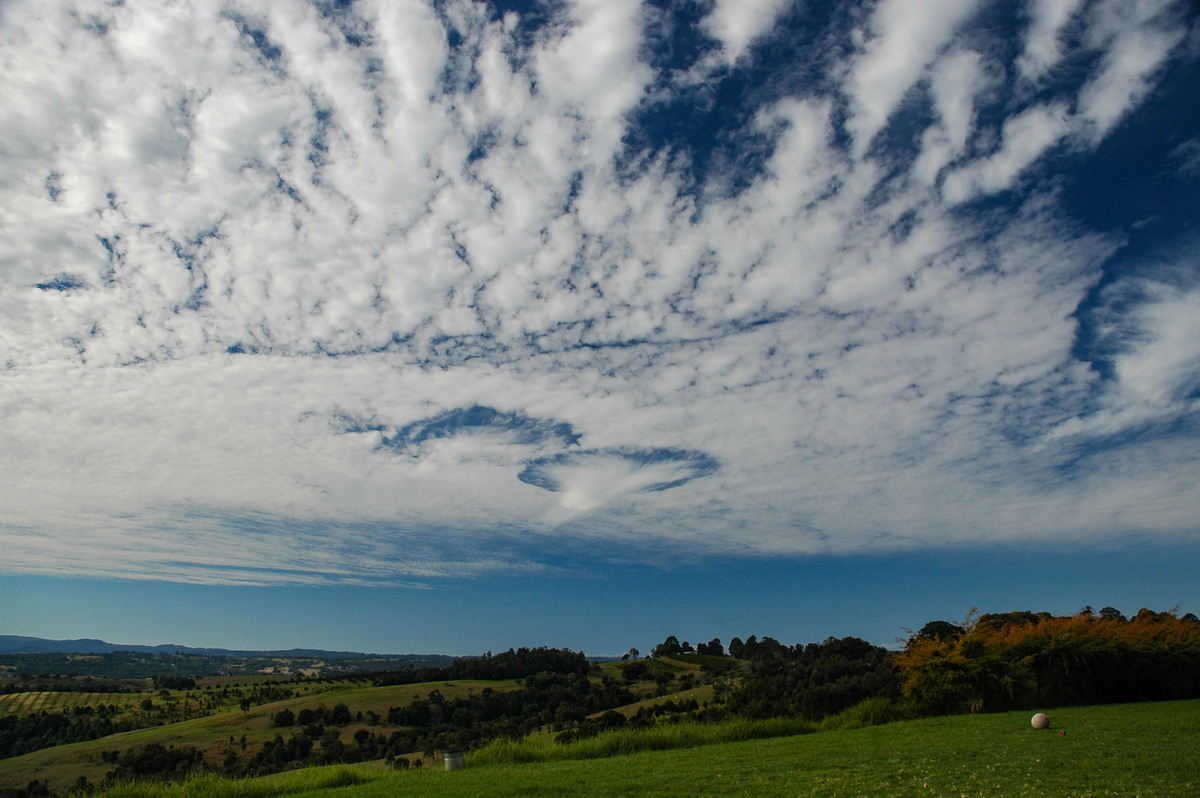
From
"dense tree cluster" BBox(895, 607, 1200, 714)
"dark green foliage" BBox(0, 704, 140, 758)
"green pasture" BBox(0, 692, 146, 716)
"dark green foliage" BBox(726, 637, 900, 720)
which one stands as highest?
"dense tree cluster" BBox(895, 607, 1200, 714)

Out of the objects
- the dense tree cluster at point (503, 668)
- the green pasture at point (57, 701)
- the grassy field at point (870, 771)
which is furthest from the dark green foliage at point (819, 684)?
the green pasture at point (57, 701)

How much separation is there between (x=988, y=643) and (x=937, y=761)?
622 inches

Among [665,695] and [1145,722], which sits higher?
[1145,722]

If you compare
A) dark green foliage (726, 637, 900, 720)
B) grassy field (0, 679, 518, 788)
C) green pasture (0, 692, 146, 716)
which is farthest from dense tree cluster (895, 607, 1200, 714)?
green pasture (0, 692, 146, 716)

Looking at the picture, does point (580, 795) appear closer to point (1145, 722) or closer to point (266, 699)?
point (1145, 722)

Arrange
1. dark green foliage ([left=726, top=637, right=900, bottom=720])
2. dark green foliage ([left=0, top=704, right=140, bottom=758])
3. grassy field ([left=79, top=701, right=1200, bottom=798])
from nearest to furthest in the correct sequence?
grassy field ([left=79, top=701, right=1200, bottom=798]) → dark green foliage ([left=726, top=637, right=900, bottom=720]) → dark green foliage ([left=0, top=704, right=140, bottom=758])

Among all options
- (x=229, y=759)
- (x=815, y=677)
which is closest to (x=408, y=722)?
(x=229, y=759)

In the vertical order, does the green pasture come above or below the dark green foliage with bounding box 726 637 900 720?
below

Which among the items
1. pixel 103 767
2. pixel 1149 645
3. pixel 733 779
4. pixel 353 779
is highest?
pixel 1149 645

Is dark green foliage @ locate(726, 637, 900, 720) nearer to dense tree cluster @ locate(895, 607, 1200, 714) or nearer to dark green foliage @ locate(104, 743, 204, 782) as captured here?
dense tree cluster @ locate(895, 607, 1200, 714)

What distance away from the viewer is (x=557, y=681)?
6688 cm

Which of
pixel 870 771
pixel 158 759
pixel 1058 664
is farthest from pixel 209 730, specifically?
pixel 1058 664

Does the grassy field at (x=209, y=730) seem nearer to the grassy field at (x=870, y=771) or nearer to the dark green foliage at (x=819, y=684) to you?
the dark green foliage at (x=819, y=684)

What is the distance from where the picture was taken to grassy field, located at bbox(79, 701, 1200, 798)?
10188 mm
